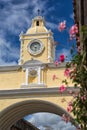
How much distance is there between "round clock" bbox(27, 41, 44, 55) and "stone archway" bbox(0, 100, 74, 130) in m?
2.89

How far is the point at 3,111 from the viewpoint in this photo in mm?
19375

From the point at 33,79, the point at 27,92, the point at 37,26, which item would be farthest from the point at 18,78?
the point at 37,26

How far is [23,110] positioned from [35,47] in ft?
13.0

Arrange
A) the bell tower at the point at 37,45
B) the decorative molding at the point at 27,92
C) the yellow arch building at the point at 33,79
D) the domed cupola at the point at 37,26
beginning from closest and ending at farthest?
the decorative molding at the point at 27,92 → the yellow arch building at the point at 33,79 → the bell tower at the point at 37,45 → the domed cupola at the point at 37,26

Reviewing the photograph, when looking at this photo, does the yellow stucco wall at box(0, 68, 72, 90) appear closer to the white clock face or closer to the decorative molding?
→ the decorative molding

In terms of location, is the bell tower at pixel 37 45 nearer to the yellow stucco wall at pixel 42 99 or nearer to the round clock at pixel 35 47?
the round clock at pixel 35 47

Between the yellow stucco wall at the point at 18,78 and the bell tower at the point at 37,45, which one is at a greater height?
the bell tower at the point at 37,45

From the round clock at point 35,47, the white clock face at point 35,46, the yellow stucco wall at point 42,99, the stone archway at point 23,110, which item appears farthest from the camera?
the white clock face at point 35,46

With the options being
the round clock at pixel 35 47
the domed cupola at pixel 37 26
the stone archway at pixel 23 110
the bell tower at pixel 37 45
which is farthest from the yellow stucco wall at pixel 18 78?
the domed cupola at pixel 37 26

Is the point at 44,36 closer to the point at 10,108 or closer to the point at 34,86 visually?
the point at 34,86

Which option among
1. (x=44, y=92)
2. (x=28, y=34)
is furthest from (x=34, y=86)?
(x=28, y=34)

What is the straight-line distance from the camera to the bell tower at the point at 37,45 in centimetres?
2005

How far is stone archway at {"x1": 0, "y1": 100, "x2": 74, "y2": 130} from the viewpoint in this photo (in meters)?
19.3

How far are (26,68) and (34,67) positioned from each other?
1.48ft
